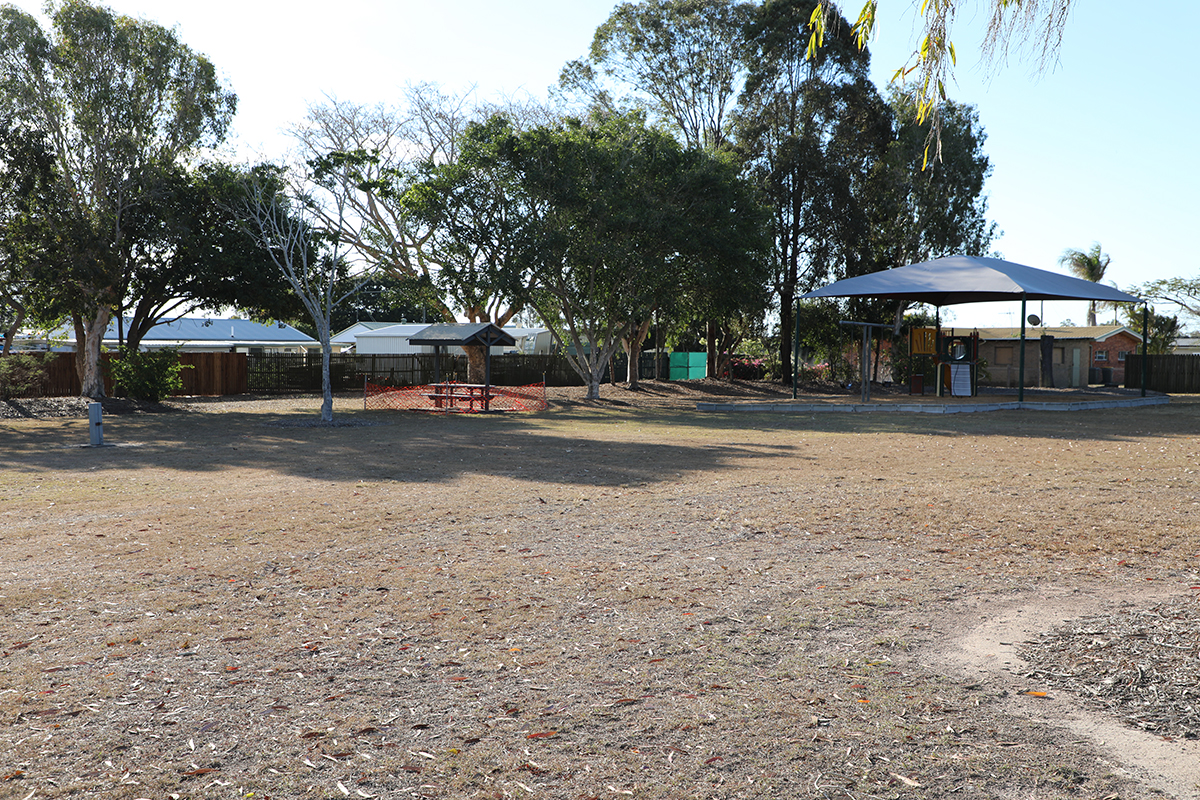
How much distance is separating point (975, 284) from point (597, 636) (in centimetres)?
2250

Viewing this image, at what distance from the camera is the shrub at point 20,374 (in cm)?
2391

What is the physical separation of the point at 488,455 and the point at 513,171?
14628 mm

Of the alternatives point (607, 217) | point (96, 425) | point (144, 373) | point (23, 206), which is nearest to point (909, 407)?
point (607, 217)

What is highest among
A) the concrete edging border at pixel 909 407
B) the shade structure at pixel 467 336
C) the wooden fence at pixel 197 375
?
the shade structure at pixel 467 336

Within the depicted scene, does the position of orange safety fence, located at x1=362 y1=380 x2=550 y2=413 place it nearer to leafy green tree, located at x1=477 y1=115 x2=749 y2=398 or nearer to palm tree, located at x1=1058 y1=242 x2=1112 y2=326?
leafy green tree, located at x1=477 y1=115 x2=749 y2=398

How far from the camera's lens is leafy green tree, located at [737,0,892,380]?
33.7m

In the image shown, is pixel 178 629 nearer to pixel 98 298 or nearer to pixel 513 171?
pixel 98 298

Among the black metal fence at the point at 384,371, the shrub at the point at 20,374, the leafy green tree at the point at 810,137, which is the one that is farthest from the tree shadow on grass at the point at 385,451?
the leafy green tree at the point at 810,137

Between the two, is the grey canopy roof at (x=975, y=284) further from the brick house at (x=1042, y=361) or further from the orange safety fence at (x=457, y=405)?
the brick house at (x=1042, y=361)

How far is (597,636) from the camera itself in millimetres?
A: 4664

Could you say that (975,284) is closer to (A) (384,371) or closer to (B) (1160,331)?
(A) (384,371)

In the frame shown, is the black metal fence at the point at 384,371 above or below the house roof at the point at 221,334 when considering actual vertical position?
below

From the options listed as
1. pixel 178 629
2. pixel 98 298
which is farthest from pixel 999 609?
pixel 98 298

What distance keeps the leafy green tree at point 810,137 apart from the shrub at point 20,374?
24862 millimetres
